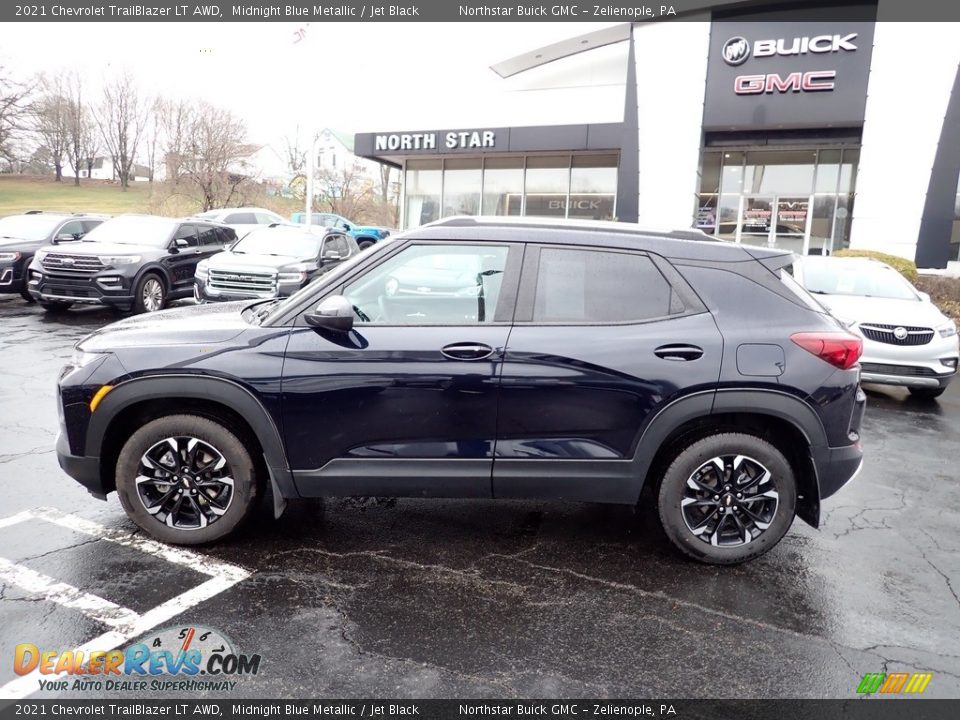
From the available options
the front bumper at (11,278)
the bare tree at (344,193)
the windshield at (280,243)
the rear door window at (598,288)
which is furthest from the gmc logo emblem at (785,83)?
the bare tree at (344,193)

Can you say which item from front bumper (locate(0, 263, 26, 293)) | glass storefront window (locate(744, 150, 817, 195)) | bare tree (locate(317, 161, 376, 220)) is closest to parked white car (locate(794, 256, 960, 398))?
front bumper (locate(0, 263, 26, 293))

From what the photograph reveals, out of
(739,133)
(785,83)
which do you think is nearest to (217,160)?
(739,133)

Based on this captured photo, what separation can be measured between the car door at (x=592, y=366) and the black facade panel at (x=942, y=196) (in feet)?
60.2

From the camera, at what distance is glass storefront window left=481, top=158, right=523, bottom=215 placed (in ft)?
84.5

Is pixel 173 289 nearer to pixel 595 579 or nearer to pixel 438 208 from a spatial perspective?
pixel 595 579

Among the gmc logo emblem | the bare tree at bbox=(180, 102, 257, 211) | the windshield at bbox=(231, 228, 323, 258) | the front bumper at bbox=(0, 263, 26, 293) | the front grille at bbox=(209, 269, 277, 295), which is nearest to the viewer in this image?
the front grille at bbox=(209, 269, 277, 295)

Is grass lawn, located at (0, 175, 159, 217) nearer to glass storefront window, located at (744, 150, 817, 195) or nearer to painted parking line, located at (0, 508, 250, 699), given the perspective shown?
glass storefront window, located at (744, 150, 817, 195)

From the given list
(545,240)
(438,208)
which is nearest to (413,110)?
(438,208)

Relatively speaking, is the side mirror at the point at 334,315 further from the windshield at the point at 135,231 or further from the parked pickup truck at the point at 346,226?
the parked pickup truck at the point at 346,226

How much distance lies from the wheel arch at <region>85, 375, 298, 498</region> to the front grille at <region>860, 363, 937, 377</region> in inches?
276

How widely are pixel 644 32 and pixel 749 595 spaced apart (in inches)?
822

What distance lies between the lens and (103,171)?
210 feet

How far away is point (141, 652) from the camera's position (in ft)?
9.28

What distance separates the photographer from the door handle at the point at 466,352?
353 cm
